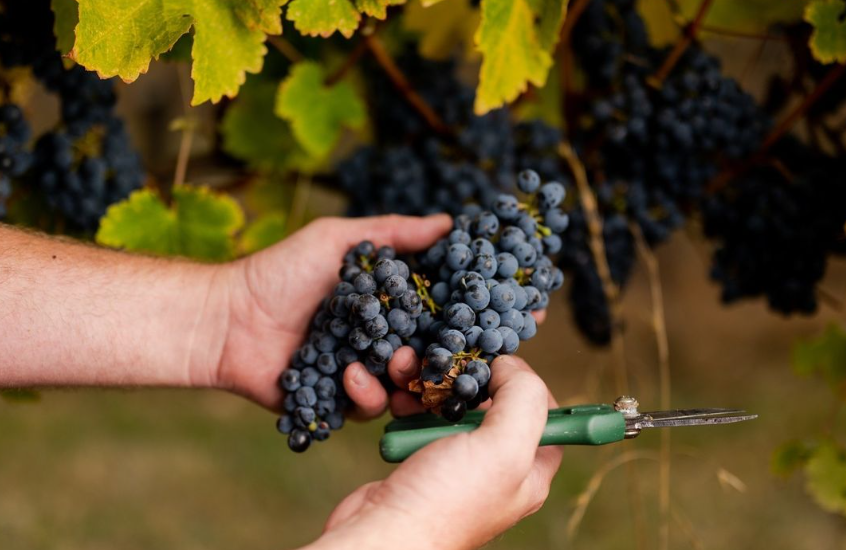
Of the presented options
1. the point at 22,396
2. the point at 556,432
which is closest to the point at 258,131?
the point at 22,396

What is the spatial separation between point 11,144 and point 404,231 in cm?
51

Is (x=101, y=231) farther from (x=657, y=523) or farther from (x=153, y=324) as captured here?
(x=657, y=523)

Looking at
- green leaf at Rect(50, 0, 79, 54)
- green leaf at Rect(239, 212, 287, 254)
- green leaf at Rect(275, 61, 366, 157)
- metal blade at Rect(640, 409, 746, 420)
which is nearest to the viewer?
metal blade at Rect(640, 409, 746, 420)

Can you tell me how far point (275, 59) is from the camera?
1.19m

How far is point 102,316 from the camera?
964 mm

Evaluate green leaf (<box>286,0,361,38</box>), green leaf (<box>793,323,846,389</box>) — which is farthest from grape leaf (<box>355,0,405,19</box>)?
green leaf (<box>793,323,846,389</box>)

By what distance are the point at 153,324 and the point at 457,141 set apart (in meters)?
0.47

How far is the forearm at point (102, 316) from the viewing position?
92 centimetres

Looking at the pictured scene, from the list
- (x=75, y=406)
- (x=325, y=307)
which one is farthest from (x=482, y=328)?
(x=75, y=406)

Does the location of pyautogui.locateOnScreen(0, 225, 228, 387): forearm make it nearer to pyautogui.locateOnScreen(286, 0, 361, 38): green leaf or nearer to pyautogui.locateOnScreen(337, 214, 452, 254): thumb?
pyautogui.locateOnScreen(337, 214, 452, 254): thumb

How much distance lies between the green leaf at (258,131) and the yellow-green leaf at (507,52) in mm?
462

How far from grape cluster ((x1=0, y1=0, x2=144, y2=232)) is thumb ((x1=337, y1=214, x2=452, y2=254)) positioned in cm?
39

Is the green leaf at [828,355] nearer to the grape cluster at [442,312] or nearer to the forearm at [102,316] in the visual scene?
the grape cluster at [442,312]

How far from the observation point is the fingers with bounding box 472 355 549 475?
0.65 meters
